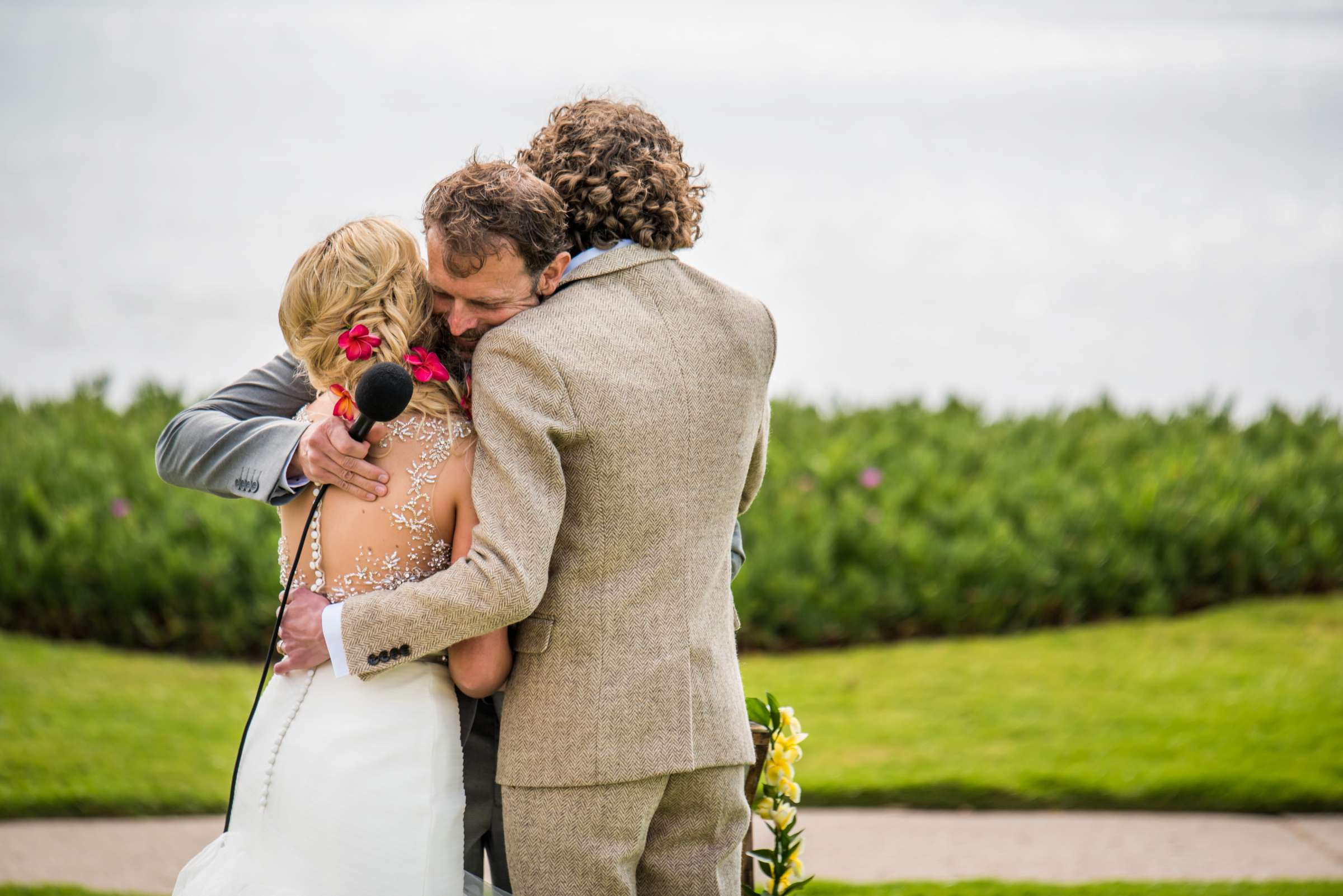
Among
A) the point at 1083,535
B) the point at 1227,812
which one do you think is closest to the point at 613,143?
the point at 1227,812

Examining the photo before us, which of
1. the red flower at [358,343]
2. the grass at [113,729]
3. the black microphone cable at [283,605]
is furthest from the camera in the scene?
the grass at [113,729]

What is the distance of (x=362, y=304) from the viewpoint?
2455 millimetres

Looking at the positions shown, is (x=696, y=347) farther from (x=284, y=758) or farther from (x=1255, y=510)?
(x=1255, y=510)

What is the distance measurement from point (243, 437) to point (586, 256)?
0.81 m

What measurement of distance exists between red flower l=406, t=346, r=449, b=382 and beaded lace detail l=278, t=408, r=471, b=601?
0.27 feet

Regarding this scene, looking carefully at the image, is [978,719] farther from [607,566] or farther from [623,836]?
[607,566]

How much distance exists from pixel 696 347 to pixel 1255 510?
624cm

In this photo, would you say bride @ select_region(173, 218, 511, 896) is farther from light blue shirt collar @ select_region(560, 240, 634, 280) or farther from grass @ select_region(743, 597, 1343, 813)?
grass @ select_region(743, 597, 1343, 813)

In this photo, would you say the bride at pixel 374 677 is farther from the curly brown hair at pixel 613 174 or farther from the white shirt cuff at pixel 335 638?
the curly brown hair at pixel 613 174

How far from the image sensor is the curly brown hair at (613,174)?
95.4 inches

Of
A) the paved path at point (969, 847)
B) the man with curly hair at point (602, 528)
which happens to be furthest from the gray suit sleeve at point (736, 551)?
the paved path at point (969, 847)

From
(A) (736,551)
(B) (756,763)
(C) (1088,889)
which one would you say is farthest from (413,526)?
(C) (1088,889)

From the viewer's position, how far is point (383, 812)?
247 centimetres

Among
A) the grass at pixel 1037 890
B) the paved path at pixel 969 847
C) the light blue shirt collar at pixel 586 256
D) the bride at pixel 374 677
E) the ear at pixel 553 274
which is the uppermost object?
the light blue shirt collar at pixel 586 256
